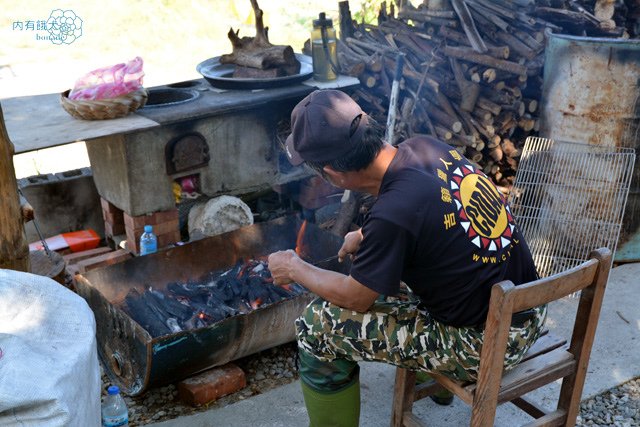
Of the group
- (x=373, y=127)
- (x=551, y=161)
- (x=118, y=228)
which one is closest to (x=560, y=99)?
(x=551, y=161)

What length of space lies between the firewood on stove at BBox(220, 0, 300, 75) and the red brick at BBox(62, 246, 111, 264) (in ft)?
6.01

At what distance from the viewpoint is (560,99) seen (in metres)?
5.45

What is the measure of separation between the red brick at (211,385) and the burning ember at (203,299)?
1.00 feet

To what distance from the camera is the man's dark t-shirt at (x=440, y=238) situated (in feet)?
9.00

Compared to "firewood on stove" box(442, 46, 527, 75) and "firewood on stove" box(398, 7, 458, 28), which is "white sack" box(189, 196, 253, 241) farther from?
"firewood on stove" box(398, 7, 458, 28)

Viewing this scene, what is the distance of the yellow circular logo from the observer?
2.88 meters

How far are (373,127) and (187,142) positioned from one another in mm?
2476

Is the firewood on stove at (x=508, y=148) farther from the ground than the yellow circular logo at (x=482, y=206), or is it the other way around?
the yellow circular logo at (x=482, y=206)

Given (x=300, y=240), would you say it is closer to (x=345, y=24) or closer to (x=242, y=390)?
(x=242, y=390)

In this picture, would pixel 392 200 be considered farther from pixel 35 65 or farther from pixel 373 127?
pixel 35 65

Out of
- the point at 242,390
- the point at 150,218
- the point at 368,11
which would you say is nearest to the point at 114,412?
the point at 242,390

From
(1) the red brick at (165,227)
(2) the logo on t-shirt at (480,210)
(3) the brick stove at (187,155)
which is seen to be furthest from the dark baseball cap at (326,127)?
(1) the red brick at (165,227)

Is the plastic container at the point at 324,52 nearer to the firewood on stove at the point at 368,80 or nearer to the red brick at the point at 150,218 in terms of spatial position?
the firewood on stove at the point at 368,80

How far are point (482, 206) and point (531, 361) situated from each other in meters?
0.78
